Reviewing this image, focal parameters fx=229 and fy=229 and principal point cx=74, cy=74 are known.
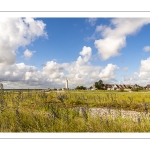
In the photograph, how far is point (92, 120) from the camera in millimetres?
5391

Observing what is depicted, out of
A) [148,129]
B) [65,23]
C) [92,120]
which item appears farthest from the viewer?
[65,23]

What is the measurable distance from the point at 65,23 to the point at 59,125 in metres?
3.51
